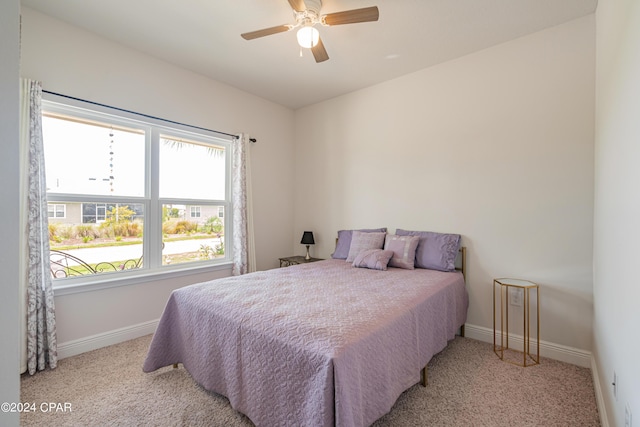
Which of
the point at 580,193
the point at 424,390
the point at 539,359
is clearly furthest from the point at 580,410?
the point at 580,193

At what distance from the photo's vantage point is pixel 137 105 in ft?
9.20

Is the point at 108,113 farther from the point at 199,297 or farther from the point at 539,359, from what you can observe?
the point at 539,359

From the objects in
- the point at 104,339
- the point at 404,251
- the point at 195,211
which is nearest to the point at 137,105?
the point at 195,211

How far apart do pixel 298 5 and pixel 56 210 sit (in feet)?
8.52

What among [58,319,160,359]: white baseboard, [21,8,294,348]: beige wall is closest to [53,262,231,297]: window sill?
[21,8,294,348]: beige wall

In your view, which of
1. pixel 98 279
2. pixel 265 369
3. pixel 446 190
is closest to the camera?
pixel 265 369

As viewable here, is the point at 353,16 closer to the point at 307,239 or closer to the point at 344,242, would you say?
the point at 344,242

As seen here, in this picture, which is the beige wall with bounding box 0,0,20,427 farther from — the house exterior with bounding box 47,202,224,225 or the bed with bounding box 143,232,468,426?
the house exterior with bounding box 47,202,224,225

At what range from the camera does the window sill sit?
94.8 inches

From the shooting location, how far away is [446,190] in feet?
9.73

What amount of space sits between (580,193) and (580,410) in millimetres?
1554

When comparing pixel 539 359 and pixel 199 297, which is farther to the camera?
pixel 539 359

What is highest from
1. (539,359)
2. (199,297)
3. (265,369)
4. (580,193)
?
(580,193)

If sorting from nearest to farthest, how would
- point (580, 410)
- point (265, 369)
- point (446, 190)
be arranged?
point (265, 369) → point (580, 410) → point (446, 190)
